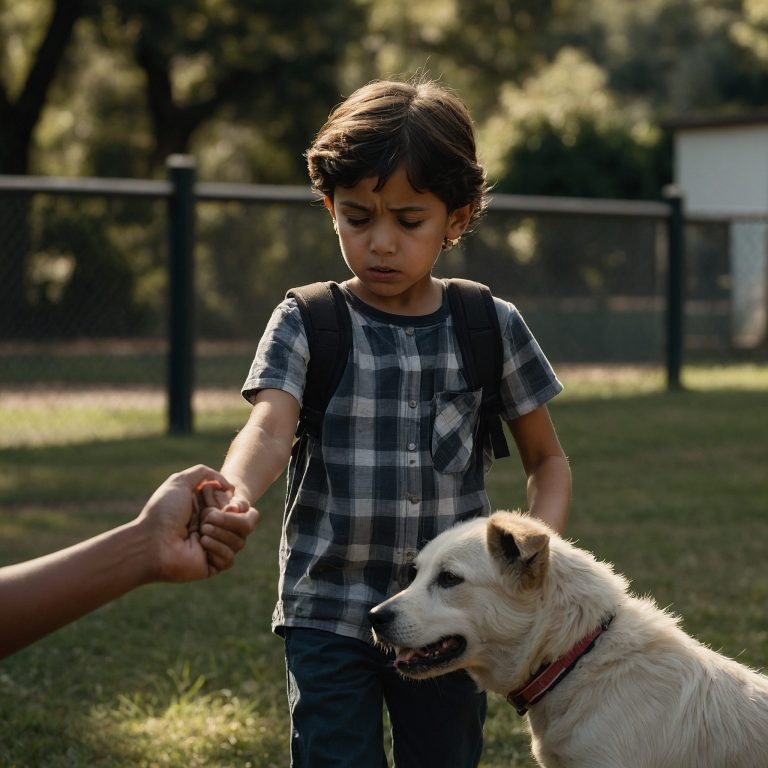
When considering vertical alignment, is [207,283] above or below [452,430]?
below

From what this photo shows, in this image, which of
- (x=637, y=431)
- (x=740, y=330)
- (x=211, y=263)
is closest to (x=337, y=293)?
(x=637, y=431)

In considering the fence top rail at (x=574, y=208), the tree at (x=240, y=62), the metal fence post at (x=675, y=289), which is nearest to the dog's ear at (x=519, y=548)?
the fence top rail at (x=574, y=208)

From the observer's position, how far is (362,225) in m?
3.22

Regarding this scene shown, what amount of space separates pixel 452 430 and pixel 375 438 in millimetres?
204

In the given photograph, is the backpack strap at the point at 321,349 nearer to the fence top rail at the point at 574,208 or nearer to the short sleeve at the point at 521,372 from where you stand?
the short sleeve at the point at 521,372

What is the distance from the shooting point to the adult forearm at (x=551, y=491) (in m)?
3.43

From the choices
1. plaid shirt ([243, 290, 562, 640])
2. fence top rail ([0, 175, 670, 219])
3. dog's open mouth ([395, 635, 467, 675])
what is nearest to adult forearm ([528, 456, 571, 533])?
plaid shirt ([243, 290, 562, 640])

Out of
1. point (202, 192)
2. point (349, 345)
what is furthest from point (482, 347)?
point (202, 192)

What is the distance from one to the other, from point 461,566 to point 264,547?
4.06 m

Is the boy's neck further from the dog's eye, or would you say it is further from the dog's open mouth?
the dog's open mouth

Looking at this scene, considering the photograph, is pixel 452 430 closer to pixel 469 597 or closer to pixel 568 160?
pixel 469 597

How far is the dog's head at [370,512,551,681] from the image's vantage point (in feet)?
10.2

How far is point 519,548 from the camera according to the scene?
3098 millimetres

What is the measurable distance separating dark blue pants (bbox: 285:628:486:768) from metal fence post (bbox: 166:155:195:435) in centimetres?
752
